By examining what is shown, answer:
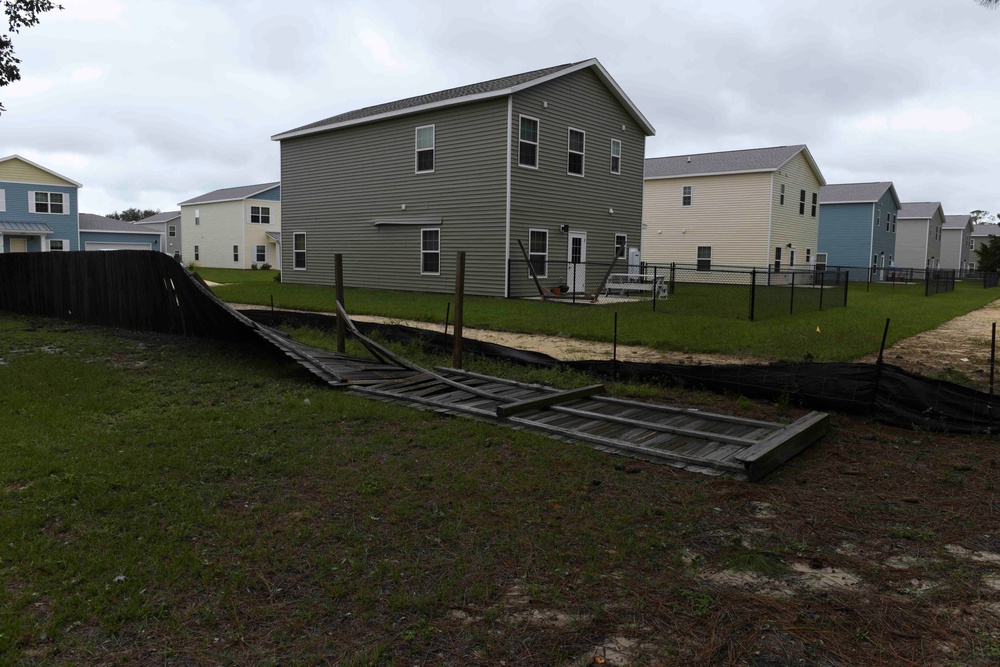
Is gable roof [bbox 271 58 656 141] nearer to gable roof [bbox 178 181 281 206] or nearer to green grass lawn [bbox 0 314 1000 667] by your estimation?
green grass lawn [bbox 0 314 1000 667]

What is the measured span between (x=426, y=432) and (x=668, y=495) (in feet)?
7.96

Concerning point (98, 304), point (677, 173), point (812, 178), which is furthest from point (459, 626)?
point (812, 178)

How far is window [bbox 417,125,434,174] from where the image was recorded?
71.0 feet

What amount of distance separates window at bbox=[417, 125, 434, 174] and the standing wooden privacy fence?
10137 mm

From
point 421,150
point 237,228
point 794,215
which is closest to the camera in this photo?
point 421,150

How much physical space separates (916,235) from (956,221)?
21.7m

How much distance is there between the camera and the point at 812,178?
38.2 meters

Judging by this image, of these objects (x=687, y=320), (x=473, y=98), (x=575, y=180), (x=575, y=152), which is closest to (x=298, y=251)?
(x=473, y=98)

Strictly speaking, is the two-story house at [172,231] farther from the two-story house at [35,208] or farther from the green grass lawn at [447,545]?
the green grass lawn at [447,545]

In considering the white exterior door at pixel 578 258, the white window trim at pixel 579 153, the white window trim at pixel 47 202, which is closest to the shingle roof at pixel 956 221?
the white window trim at pixel 579 153

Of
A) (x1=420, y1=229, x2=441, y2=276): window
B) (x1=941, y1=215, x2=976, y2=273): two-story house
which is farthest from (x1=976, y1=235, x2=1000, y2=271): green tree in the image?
(x1=420, y1=229, x2=441, y2=276): window

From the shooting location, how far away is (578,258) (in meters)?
22.4

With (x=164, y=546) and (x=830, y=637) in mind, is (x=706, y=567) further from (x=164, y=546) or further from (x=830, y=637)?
(x=164, y=546)

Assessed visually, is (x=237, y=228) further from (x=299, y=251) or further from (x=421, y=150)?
(x=421, y=150)
